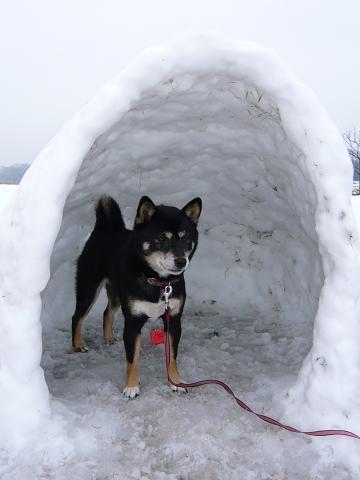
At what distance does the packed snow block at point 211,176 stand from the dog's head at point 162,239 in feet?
2.00

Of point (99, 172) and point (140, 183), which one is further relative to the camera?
point (140, 183)

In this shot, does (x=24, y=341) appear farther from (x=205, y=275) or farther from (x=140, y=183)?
(x=205, y=275)

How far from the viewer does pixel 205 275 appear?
591 centimetres

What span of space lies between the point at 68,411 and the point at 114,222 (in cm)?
180

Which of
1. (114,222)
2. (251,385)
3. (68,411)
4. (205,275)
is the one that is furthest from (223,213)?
(68,411)

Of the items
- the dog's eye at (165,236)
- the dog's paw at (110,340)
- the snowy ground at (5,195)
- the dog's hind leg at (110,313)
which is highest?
the dog's eye at (165,236)

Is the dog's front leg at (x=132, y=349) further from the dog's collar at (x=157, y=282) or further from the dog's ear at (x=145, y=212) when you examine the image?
the dog's ear at (x=145, y=212)

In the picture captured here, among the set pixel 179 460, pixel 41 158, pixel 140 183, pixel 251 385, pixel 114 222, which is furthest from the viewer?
pixel 140 183

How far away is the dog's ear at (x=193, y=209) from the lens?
12.2ft

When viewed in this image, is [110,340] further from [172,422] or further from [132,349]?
[172,422]

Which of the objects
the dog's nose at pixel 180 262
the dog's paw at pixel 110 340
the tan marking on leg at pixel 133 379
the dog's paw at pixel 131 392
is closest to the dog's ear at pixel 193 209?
the dog's nose at pixel 180 262

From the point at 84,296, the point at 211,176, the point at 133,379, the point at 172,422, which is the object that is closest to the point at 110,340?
the point at 84,296

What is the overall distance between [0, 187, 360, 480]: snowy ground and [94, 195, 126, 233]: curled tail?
1.17m

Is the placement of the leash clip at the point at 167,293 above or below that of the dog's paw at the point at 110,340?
above
